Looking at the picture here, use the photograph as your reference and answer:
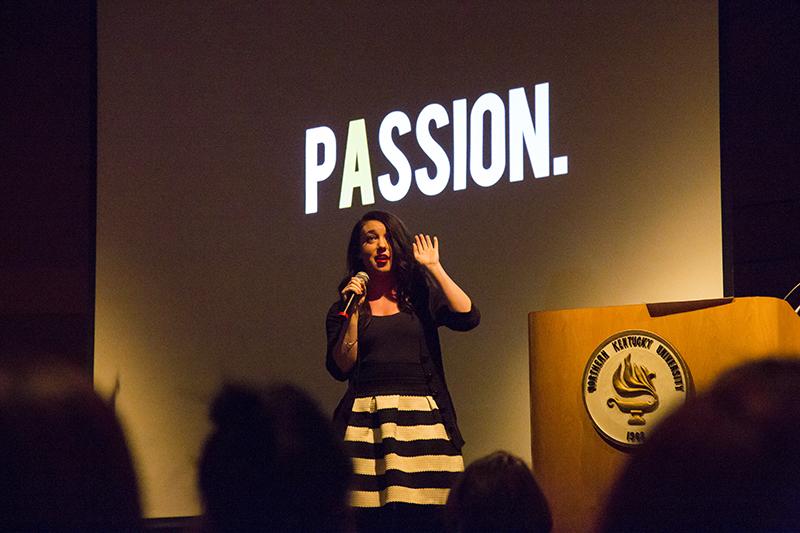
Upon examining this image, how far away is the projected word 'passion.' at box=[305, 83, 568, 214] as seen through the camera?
12.6ft

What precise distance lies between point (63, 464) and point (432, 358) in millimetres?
2414

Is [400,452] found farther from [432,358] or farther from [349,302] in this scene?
[349,302]

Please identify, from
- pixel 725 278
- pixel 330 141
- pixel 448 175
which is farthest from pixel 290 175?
pixel 725 278

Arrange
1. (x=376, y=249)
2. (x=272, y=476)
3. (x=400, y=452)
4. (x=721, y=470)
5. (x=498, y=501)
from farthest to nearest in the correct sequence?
(x=376, y=249) → (x=400, y=452) → (x=498, y=501) → (x=272, y=476) → (x=721, y=470)

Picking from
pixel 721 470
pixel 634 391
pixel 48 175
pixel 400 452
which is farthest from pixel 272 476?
pixel 48 175

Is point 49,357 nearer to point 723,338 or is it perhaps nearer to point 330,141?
point 723,338

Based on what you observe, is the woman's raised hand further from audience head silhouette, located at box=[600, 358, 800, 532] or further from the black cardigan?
audience head silhouette, located at box=[600, 358, 800, 532]

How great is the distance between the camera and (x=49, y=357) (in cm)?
64

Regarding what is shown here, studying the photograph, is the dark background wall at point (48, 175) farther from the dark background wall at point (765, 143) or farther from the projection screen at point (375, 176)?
the dark background wall at point (765, 143)

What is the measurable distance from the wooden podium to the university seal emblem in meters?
0.03

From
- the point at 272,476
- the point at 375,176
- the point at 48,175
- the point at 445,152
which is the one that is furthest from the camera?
the point at 48,175

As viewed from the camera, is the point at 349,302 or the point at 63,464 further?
the point at 349,302

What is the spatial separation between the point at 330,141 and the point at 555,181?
105 cm

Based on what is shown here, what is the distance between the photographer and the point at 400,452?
110 inches
